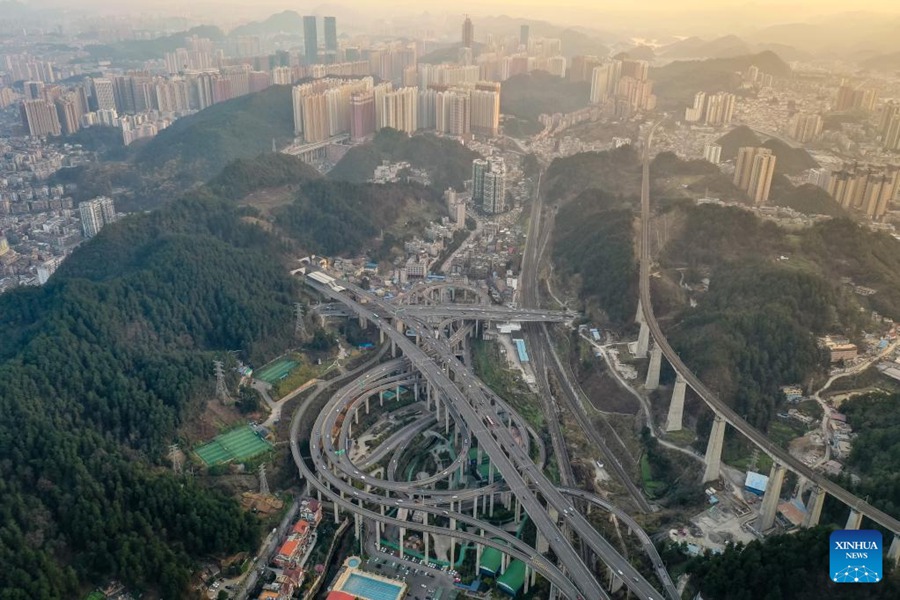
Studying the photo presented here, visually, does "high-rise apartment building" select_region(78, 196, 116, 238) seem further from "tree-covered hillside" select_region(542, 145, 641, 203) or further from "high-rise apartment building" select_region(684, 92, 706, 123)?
"high-rise apartment building" select_region(684, 92, 706, 123)

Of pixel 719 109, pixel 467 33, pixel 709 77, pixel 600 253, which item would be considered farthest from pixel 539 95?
pixel 600 253

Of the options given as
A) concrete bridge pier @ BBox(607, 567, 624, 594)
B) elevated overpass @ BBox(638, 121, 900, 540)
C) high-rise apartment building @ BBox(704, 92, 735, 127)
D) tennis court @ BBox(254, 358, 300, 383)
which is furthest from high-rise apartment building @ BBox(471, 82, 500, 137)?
concrete bridge pier @ BBox(607, 567, 624, 594)

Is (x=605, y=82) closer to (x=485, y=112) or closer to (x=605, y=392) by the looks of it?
(x=485, y=112)

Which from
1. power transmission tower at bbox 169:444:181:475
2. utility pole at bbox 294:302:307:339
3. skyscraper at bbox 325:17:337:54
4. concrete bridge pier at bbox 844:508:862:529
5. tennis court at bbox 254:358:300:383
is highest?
skyscraper at bbox 325:17:337:54

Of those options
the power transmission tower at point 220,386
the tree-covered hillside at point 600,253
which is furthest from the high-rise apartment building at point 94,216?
the tree-covered hillside at point 600,253

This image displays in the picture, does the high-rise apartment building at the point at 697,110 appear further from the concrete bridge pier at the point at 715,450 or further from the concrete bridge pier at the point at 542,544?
the concrete bridge pier at the point at 542,544

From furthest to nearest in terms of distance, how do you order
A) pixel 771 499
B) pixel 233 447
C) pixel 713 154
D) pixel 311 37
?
pixel 311 37 < pixel 713 154 < pixel 233 447 < pixel 771 499

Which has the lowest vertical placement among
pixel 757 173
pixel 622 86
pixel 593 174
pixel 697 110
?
pixel 593 174
